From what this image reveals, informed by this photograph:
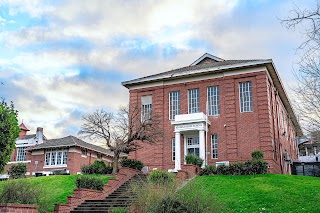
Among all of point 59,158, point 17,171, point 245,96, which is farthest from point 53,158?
point 245,96

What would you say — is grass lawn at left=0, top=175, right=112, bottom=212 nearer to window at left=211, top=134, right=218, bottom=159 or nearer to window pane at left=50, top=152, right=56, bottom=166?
window at left=211, top=134, right=218, bottom=159

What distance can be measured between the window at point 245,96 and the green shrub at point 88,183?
14446 mm

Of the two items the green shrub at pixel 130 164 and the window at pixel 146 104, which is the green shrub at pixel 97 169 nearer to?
the green shrub at pixel 130 164

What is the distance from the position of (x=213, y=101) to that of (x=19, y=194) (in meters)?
19.9

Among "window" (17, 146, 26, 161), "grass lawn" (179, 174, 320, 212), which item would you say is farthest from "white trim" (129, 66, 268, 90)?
"window" (17, 146, 26, 161)

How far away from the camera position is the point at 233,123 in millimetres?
30688

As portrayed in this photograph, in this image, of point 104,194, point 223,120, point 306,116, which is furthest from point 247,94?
point 306,116

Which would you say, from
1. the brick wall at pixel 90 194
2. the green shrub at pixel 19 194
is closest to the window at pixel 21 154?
the brick wall at pixel 90 194

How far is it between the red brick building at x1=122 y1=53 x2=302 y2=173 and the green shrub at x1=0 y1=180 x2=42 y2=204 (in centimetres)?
1612

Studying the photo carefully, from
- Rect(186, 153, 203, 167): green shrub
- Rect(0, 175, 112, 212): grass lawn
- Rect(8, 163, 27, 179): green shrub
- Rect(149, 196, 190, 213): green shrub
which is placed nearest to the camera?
Rect(149, 196, 190, 213): green shrub

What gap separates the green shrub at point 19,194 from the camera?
15.3m

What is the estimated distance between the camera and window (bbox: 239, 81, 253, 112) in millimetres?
30734

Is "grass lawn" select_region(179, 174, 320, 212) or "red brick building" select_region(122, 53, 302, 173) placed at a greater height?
"red brick building" select_region(122, 53, 302, 173)

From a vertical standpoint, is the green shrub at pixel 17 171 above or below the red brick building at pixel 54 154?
below
